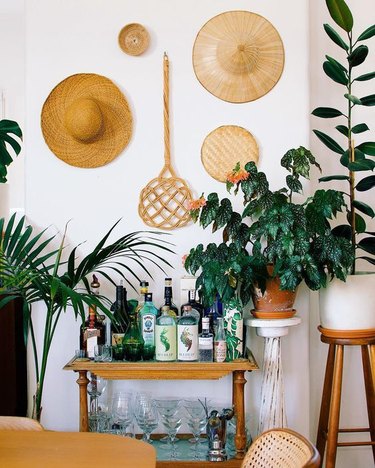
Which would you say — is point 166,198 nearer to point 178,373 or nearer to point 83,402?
point 178,373

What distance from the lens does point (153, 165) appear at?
3.03 m

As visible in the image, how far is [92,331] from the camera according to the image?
108 inches

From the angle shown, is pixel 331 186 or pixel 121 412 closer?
pixel 121 412

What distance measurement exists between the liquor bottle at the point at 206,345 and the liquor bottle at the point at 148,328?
0.69 feet

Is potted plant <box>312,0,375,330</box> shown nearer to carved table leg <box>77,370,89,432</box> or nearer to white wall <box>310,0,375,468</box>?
white wall <box>310,0,375,468</box>

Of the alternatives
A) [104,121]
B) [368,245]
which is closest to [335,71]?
[368,245]

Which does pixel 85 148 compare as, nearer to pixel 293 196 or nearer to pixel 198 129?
pixel 198 129

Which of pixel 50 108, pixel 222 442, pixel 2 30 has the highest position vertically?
pixel 2 30

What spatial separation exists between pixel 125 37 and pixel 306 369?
68.9 inches

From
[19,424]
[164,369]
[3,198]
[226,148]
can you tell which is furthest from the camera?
[226,148]

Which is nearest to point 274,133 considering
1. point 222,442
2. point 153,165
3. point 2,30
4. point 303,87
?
point 303,87

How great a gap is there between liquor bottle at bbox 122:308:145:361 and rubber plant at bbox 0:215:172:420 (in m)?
0.15

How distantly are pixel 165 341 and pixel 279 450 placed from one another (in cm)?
107

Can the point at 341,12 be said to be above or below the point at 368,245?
above
